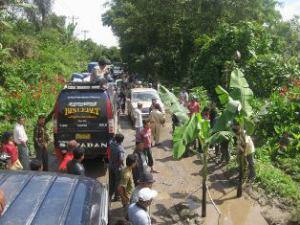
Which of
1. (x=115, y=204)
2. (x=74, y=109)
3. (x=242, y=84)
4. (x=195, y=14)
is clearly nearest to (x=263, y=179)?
(x=242, y=84)

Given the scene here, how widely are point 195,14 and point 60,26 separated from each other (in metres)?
27.3

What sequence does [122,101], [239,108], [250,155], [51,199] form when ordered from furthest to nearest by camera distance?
1. [122,101]
2. [250,155]
3. [239,108]
4. [51,199]

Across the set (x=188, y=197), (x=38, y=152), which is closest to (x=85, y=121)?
(x=38, y=152)

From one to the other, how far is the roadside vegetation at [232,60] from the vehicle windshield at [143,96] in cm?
193

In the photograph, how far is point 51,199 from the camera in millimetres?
3539

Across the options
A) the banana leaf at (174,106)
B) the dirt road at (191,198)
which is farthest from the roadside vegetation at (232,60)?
the banana leaf at (174,106)

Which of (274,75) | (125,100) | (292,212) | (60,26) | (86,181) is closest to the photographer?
(86,181)

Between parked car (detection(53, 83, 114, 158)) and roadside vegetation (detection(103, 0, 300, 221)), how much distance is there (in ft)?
12.1

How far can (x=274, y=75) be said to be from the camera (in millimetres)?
19906

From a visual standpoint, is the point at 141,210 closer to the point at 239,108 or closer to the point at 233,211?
the point at 239,108

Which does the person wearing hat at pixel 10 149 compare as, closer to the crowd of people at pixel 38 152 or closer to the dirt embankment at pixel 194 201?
the crowd of people at pixel 38 152

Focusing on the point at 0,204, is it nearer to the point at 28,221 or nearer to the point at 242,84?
the point at 28,221

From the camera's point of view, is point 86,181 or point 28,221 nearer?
point 28,221

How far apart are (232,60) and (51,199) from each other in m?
17.4
